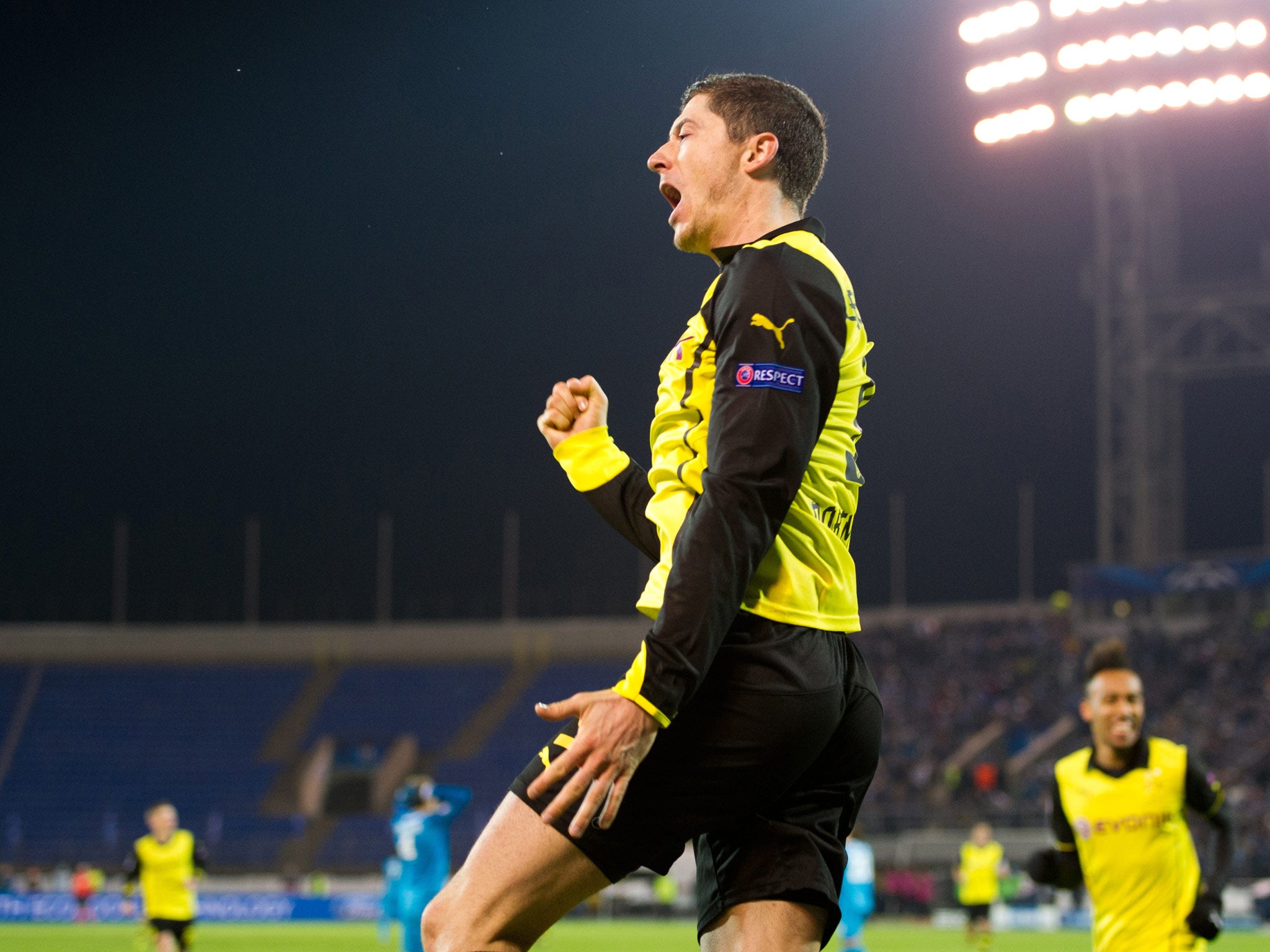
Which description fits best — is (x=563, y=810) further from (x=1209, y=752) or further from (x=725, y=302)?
(x=1209, y=752)

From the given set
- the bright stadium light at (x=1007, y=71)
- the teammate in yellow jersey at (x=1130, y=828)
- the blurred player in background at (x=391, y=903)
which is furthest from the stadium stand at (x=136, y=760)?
the teammate in yellow jersey at (x=1130, y=828)

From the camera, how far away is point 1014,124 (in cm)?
2162

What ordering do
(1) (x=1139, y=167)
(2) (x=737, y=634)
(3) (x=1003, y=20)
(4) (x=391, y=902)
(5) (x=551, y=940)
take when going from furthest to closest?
(1) (x=1139, y=167), (5) (x=551, y=940), (3) (x=1003, y=20), (4) (x=391, y=902), (2) (x=737, y=634)

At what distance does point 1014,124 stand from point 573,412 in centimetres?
1928

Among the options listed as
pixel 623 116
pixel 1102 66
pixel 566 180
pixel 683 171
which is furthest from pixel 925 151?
pixel 683 171

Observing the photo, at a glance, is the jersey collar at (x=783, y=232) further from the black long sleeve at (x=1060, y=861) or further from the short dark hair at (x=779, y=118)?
the black long sleeve at (x=1060, y=861)

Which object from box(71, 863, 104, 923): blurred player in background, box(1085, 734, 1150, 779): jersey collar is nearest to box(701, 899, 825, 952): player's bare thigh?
box(1085, 734, 1150, 779): jersey collar

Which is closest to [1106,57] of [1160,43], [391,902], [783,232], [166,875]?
[1160,43]

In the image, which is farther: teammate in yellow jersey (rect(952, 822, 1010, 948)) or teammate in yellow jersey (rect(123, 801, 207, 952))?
teammate in yellow jersey (rect(952, 822, 1010, 948))

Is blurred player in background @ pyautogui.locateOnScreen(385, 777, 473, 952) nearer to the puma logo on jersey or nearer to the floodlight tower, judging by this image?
the puma logo on jersey

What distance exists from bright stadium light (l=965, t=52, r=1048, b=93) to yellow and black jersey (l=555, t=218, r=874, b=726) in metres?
18.7

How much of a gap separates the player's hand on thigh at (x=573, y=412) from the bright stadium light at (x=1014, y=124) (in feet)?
62.1

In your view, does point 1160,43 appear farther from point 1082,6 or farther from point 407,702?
point 407,702

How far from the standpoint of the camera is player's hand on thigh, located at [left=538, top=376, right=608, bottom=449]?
3.79 metres
